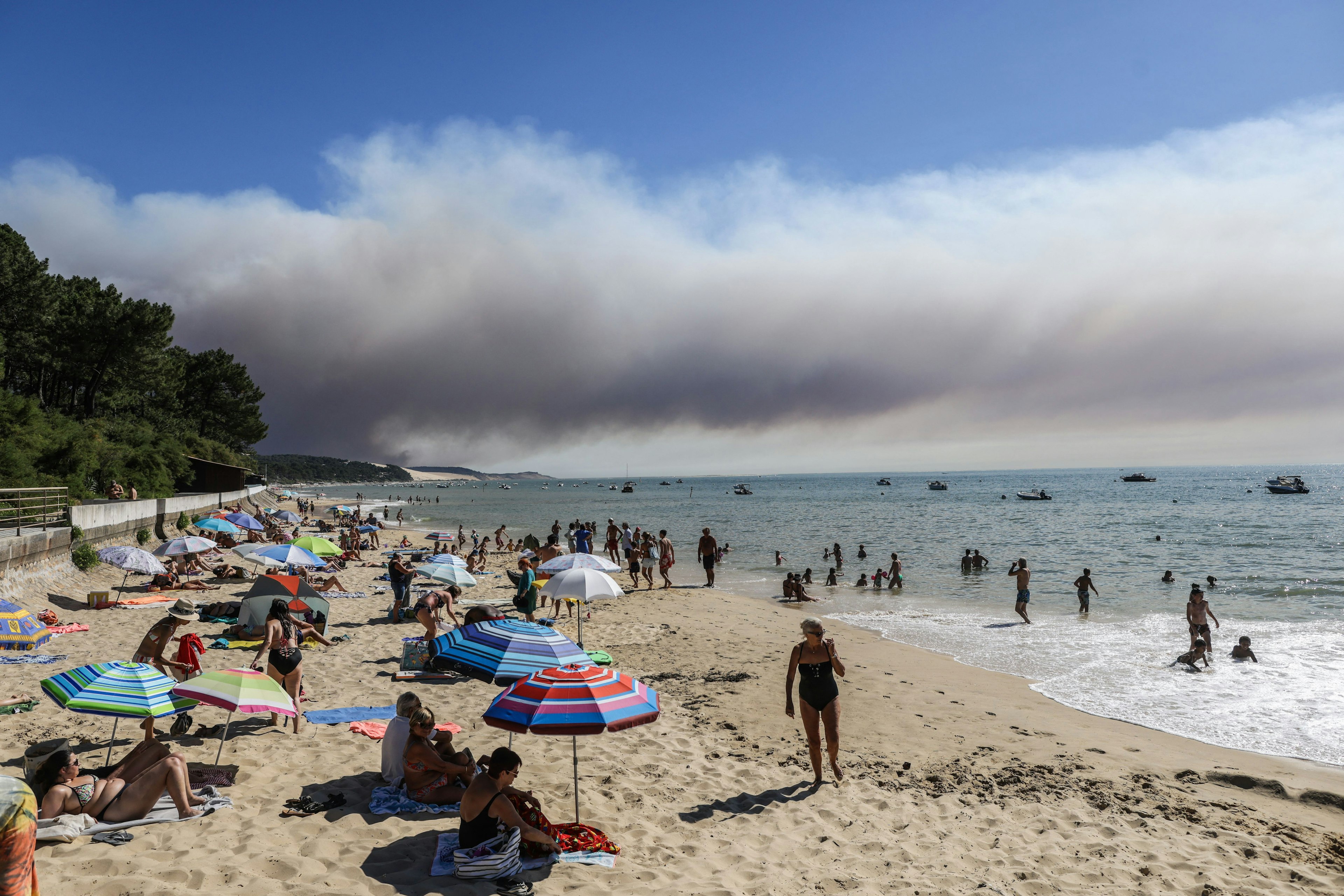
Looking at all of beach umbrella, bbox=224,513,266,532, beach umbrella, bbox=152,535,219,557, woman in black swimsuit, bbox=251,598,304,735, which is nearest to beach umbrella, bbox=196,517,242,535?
beach umbrella, bbox=224,513,266,532

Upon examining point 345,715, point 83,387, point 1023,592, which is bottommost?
point 1023,592

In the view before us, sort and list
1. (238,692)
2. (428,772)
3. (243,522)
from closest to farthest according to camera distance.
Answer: (238,692) → (428,772) → (243,522)

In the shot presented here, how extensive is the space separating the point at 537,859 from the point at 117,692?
3.79m

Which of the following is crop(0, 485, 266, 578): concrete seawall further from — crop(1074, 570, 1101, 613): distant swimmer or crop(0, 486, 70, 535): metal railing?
crop(1074, 570, 1101, 613): distant swimmer

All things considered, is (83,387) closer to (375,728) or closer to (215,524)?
(215,524)

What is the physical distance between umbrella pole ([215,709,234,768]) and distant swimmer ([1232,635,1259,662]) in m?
16.6

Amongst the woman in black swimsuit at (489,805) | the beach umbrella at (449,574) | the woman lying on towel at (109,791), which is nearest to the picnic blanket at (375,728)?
the woman lying on towel at (109,791)

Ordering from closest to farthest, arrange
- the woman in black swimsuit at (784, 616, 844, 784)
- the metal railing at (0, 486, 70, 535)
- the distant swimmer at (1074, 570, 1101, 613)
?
the woman in black swimsuit at (784, 616, 844, 784), the metal railing at (0, 486, 70, 535), the distant swimmer at (1074, 570, 1101, 613)

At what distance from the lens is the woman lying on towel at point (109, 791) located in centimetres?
536

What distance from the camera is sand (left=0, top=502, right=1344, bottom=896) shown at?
17.3 feet

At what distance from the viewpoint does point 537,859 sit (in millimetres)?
5426

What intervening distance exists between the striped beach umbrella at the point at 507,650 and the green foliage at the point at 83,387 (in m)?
22.3

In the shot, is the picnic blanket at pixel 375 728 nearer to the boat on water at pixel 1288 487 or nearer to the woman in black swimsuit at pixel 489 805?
the woman in black swimsuit at pixel 489 805

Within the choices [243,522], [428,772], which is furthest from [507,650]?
[243,522]
